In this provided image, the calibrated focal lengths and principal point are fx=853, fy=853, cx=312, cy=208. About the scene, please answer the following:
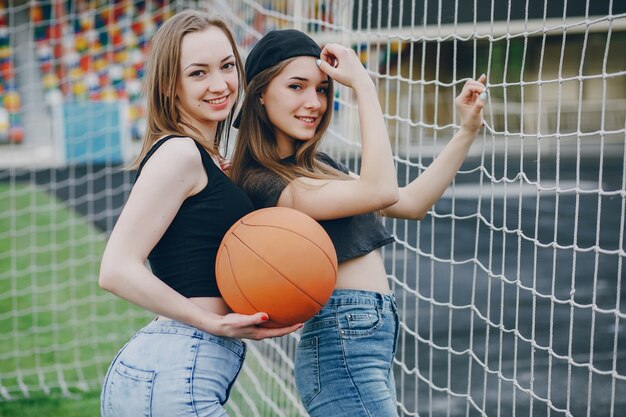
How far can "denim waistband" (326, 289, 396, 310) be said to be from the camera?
2312 mm

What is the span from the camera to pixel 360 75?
2352 mm

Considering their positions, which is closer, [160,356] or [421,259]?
[160,356]

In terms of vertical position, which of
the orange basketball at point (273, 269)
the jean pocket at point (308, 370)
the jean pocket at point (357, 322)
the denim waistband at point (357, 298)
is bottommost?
the jean pocket at point (308, 370)

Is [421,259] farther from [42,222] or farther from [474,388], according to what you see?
[42,222]

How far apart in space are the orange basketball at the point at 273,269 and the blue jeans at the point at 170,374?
0.13 meters

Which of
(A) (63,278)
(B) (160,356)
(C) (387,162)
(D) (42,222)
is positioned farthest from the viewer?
(D) (42,222)

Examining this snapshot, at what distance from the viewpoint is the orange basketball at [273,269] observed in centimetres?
209

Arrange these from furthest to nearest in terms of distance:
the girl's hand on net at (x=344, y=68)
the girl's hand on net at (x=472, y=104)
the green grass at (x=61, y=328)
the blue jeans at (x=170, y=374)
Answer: the green grass at (x=61, y=328)
the girl's hand on net at (x=472, y=104)
the girl's hand on net at (x=344, y=68)
the blue jeans at (x=170, y=374)

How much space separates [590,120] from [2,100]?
13.3 m

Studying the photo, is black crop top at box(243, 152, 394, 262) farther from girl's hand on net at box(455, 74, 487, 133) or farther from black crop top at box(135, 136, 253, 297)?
girl's hand on net at box(455, 74, 487, 133)

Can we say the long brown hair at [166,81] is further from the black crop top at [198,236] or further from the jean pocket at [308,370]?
the jean pocket at [308,370]

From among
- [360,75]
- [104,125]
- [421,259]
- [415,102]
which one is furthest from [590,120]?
[360,75]

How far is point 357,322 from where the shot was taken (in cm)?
229

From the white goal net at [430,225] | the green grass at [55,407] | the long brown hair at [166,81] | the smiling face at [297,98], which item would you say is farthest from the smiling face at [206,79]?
the green grass at [55,407]
